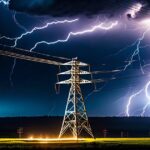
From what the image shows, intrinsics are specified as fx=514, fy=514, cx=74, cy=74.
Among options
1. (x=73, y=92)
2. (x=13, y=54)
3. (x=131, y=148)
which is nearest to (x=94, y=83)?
(x=73, y=92)

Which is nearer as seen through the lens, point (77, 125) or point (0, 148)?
point (0, 148)

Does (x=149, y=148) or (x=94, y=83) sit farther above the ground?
(x=94, y=83)

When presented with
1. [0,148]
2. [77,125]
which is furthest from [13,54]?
[0,148]

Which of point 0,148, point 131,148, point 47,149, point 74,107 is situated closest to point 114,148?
point 131,148

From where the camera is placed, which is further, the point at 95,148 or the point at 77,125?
the point at 77,125

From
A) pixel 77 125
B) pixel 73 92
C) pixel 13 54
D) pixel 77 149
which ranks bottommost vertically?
pixel 77 149

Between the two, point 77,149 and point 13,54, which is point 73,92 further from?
point 77,149

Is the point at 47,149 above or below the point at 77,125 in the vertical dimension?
below

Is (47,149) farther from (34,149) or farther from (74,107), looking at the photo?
(74,107)

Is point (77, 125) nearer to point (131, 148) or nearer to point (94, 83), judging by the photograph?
point (94, 83)
